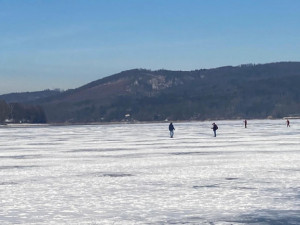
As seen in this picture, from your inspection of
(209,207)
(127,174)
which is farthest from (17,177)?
(209,207)

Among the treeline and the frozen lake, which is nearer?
the frozen lake

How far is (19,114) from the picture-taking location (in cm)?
16612

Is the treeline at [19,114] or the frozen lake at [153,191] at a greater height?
the treeline at [19,114]

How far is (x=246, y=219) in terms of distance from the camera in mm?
10094

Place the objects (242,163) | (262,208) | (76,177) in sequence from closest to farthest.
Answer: (262,208) < (76,177) < (242,163)

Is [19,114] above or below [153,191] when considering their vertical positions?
above

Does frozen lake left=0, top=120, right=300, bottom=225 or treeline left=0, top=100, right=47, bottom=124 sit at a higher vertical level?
treeline left=0, top=100, right=47, bottom=124

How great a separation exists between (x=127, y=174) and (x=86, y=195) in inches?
173

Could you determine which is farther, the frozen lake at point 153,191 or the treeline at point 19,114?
the treeline at point 19,114

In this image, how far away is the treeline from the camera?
519 feet

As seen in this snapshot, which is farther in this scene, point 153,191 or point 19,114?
point 19,114

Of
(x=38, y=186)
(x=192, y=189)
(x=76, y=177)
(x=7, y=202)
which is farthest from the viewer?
(x=76, y=177)

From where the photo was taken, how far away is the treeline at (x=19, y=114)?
A: 158 metres

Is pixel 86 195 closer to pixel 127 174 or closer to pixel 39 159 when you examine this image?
pixel 127 174
